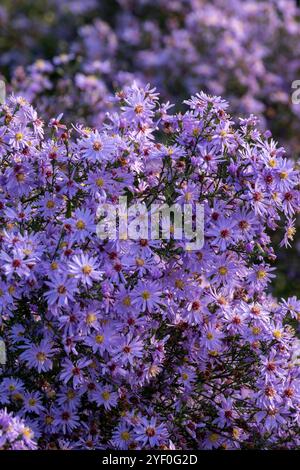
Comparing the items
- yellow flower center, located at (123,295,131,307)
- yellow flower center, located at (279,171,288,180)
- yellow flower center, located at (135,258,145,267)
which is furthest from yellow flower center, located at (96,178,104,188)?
yellow flower center, located at (279,171,288,180)

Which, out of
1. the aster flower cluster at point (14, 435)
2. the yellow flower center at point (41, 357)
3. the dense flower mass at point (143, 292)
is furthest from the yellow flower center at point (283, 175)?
the aster flower cluster at point (14, 435)

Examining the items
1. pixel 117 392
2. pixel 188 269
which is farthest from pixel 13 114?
pixel 117 392

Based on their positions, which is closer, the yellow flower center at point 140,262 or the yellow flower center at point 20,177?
the yellow flower center at point 140,262

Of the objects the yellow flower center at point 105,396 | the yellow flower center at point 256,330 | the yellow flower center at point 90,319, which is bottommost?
the yellow flower center at point 105,396

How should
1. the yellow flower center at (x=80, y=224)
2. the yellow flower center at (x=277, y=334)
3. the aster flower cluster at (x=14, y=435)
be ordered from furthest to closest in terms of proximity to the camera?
the yellow flower center at (x=277, y=334), the yellow flower center at (x=80, y=224), the aster flower cluster at (x=14, y=435)

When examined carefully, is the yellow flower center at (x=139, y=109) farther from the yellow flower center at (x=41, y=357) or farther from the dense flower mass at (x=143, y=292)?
the yellow flower center at (x=41, y=357)

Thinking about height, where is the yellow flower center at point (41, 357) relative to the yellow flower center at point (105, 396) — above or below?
above

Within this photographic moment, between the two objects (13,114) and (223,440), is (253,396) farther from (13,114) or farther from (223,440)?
(13,114)
